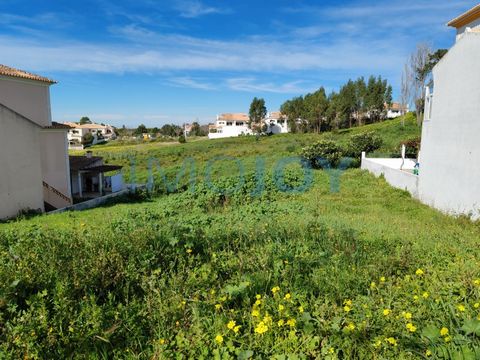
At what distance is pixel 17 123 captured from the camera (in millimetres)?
15383

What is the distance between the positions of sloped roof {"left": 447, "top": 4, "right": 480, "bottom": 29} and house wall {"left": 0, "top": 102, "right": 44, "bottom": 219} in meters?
24.6

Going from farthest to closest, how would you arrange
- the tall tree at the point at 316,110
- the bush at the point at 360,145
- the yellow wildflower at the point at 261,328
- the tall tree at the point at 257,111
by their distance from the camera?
the tall tree at the point at 257,111, the tall tree at the point at 316,110, the bush at the point at 360,145, the yellow wildflower at the point at 261,328

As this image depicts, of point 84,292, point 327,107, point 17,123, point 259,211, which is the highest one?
point 327,107

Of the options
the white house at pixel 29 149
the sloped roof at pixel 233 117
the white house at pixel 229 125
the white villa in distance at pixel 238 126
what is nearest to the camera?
the white house at pixel 29 149

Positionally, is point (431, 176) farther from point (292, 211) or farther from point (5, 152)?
point (5, 152)

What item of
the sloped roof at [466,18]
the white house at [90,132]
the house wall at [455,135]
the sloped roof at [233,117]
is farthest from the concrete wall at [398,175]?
the sloped roof at [233,117]

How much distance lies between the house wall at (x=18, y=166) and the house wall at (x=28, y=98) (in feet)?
8.86

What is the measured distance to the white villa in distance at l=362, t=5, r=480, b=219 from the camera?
10.1 m

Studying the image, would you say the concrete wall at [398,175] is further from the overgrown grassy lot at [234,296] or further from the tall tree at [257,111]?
the tall tree at [257,111]

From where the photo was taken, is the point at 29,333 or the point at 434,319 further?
the point at 434,319

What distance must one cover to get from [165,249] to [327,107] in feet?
199

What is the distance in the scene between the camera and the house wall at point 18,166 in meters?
14.8

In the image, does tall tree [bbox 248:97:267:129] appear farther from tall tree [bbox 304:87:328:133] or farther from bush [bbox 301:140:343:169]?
bush [bbox 301:140:343:169]

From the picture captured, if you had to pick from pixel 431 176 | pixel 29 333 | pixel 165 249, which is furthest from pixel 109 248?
pixel 431 176
